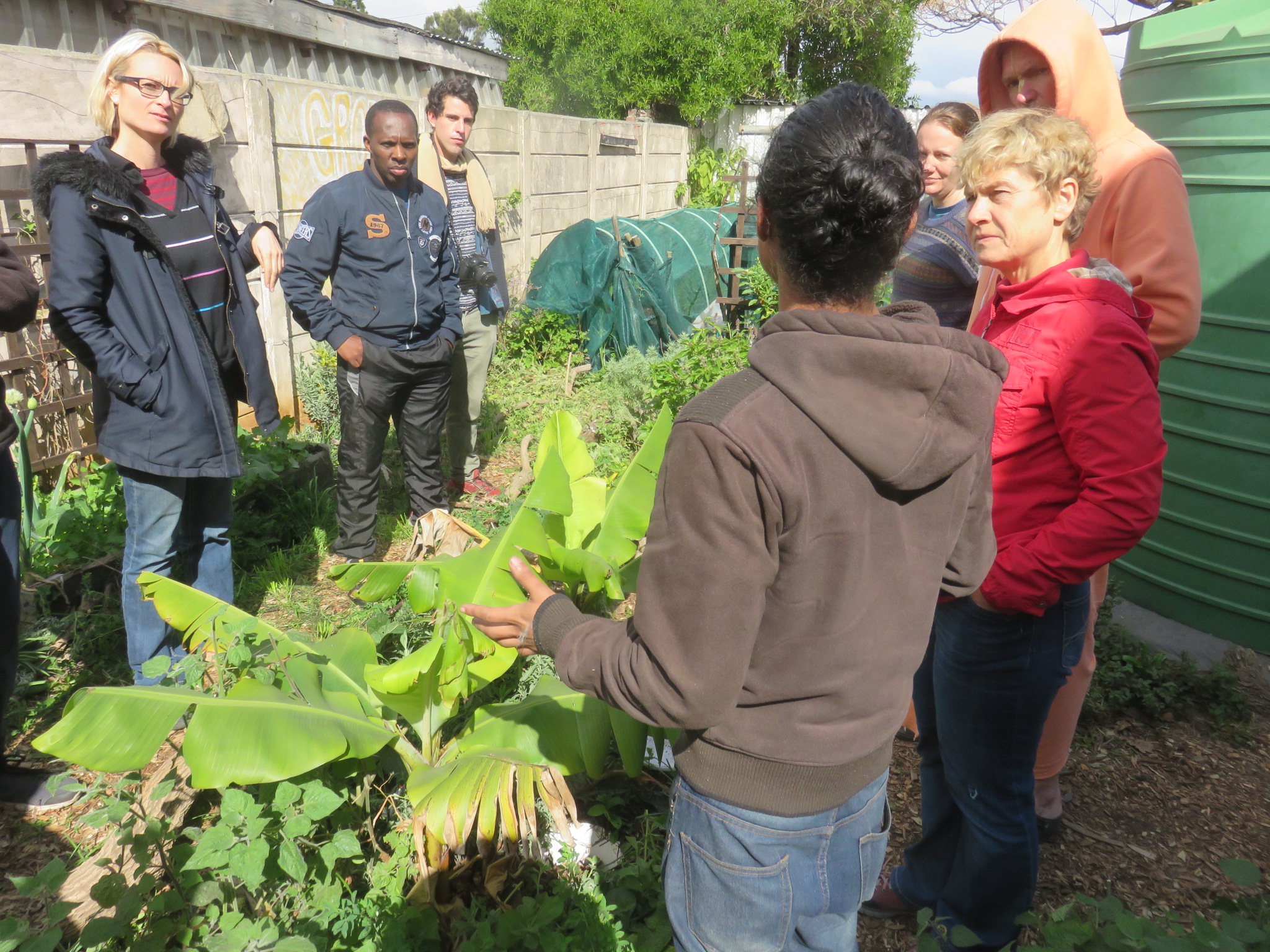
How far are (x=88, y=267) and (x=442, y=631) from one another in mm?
1651

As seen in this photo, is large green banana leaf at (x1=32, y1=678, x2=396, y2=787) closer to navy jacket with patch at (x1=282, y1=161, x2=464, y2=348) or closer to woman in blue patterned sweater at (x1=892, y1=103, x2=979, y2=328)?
navy jacket with patch at (x1=282, y1=161, x2=464, y2=348)

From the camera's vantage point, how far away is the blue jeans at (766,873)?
1442 millimetres

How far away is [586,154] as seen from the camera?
37.1ft

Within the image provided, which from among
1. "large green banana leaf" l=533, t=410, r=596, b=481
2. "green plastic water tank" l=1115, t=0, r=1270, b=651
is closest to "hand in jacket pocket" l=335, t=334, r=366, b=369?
"large green banana leaf" l=533, t=410, r=596, b=481

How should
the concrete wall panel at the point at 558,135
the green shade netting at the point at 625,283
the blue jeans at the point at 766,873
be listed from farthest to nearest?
1. the concrete wall panel at the point at 558,135
2. the green shade netting at the point at 625,283
3. the blue jeans at the point at 766,873

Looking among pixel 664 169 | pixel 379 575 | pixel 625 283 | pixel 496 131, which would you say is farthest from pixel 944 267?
pixel 664 169

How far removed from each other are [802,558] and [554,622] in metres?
0.45

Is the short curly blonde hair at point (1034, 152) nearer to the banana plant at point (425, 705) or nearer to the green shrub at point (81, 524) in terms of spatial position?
the banana plant at point (425, 705)

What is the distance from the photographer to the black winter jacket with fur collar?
2770mm

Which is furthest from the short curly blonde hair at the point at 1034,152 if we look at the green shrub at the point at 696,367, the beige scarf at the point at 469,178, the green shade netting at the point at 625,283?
the green shade netting at the point at 625,283

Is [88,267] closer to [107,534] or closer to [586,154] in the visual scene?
[107,534]

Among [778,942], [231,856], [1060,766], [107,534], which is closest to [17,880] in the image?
[231,856]

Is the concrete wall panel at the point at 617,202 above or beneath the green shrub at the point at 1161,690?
above

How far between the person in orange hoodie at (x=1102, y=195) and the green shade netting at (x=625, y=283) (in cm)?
591
